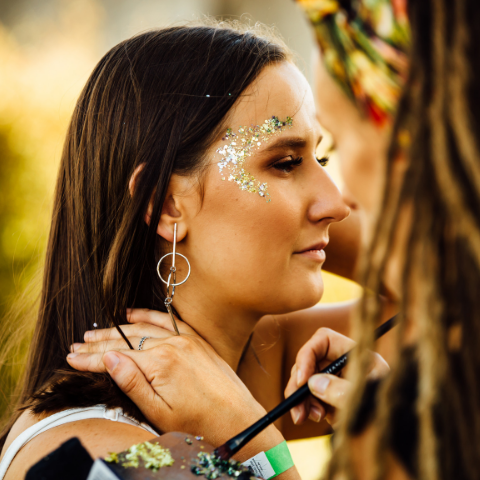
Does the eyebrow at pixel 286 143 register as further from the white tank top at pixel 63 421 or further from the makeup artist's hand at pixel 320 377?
the white tank top at pixel 63 421

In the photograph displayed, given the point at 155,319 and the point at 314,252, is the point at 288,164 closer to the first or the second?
the point at 314,252

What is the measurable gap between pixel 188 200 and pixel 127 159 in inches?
7.3

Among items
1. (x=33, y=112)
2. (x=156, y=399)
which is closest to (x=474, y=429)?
(x=156, y=399)

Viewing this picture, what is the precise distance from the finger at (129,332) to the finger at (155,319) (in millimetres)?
28

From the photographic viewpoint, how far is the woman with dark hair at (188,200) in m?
1.20

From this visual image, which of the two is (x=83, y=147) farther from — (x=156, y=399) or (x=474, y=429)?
(x=474, y=429)

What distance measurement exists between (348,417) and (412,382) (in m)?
0.08

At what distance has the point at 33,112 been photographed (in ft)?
9.12

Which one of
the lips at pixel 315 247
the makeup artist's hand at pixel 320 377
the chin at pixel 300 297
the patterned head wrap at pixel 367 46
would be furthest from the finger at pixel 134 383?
the patterned head wrap at pixel 367 46

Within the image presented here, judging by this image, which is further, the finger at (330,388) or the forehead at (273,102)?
the forehead at (273,102)

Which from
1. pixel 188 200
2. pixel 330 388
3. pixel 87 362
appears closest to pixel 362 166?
pixel 330 388

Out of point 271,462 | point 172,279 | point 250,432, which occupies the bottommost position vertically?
point 271,462

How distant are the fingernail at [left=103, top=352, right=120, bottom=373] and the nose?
58 cm

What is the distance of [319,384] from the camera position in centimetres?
78
